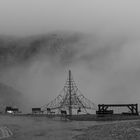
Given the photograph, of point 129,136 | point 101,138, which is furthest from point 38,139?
point 129,136

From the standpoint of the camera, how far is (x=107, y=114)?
81.6 meters

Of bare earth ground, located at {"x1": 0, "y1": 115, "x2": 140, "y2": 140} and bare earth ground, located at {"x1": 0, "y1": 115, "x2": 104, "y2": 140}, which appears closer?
bare earth ground, located at {"x1": 0, "y1": 115, "x2": 140, "y2": 140}

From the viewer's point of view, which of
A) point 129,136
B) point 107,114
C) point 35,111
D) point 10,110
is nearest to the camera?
point 129,136

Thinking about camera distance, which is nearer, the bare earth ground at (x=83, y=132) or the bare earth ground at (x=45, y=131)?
the bare earth ground at (x=83, y=132)

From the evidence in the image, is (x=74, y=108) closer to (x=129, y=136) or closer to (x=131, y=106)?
(x=131, y=106)

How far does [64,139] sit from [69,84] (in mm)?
137974

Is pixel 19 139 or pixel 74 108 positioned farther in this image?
pixel 74 108

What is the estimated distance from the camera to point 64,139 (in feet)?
102

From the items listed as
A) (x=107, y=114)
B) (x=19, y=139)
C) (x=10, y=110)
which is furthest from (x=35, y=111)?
(x=19, y=139)

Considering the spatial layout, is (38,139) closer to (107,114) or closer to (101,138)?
(101,138)

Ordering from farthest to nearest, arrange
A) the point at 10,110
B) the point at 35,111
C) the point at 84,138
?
1. the point at 10,110
2. the point at 35,111
3. the point at 84,138

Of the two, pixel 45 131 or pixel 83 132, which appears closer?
pixel 83 132

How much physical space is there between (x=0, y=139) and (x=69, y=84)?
138413 millimetres

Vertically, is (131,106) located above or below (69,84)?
below
